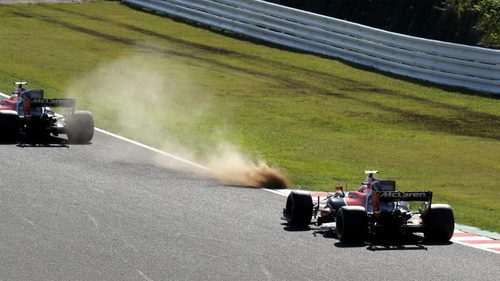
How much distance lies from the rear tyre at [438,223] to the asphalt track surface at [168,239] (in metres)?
0.21

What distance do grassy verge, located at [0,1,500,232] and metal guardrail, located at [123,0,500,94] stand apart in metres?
0.70

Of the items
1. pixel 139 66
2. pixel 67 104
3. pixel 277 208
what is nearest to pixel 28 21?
pixel 139 66

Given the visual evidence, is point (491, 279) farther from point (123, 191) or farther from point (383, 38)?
point (383, 38)

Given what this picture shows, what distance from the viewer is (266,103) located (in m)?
31.8

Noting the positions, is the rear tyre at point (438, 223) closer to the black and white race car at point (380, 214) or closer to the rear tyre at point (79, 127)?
the black and white race car at point (380, 214)

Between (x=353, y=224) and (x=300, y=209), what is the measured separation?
1.39 m

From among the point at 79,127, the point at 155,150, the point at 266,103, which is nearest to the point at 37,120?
the point at 79,127

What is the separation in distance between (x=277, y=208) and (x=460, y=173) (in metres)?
6.47

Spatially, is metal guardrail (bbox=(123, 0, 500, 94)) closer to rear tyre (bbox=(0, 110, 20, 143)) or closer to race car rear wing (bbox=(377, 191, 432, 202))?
rear tyre (bbox=(0, 110, 20, 143))

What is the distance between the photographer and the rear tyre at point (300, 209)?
17.2 meters

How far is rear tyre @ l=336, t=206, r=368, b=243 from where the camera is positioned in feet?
52.5

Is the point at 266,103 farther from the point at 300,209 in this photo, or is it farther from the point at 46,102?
the point at 300,209

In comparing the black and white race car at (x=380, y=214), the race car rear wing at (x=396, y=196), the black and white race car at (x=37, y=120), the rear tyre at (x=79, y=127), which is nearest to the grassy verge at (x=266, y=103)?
the rear tyre at (x=79, y=127)

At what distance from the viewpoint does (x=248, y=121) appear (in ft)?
94.9
